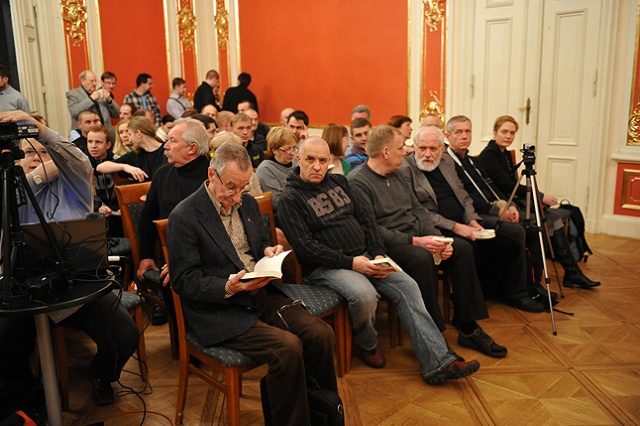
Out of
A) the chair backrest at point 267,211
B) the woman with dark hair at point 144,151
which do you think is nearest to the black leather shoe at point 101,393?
the chair backrest at point 267,211

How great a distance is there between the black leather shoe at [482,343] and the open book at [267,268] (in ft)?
4.43

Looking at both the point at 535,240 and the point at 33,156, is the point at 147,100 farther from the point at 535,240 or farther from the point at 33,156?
the point at 535,240

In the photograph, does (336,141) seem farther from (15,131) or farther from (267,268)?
(15,131)

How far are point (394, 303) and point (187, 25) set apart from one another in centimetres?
647

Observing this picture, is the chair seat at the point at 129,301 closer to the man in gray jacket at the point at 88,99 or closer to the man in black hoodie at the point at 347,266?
the man in black hoodie at the point at 347,266

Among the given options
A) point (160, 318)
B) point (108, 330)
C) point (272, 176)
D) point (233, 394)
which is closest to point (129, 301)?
point (108, 330)

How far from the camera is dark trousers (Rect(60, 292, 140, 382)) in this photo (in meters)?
2.64

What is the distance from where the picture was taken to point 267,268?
8.20 feet

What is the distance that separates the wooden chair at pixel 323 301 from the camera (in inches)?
115

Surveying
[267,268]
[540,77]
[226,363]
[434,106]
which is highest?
[540,77]

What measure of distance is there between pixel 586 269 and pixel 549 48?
2.32 meters

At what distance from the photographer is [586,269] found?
15.7ft

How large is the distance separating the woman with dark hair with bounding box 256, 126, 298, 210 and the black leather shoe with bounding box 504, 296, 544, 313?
5.58ft

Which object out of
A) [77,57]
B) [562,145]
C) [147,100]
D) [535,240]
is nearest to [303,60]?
[147,100]
